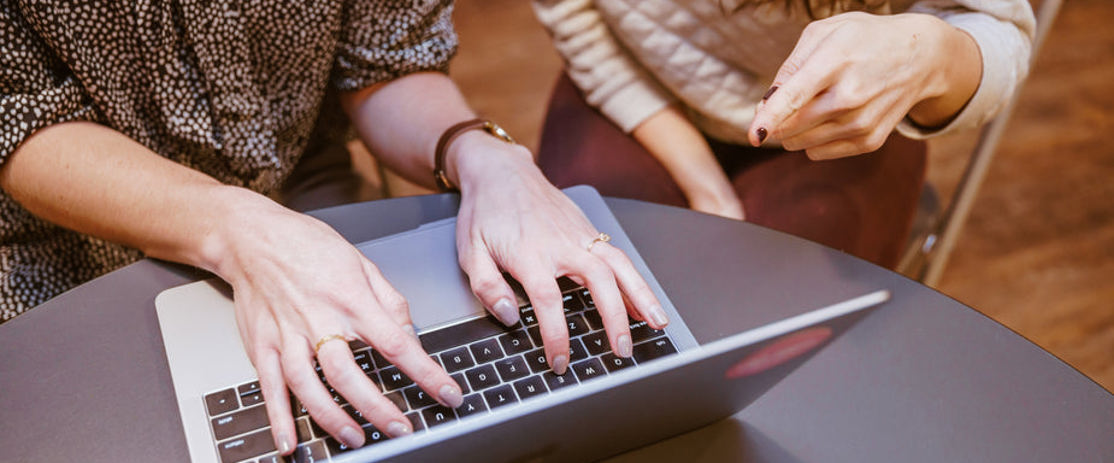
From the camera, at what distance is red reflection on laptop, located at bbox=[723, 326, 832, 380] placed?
1.55 ft

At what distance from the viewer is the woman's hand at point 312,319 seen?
552mm

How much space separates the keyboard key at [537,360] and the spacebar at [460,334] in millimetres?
32

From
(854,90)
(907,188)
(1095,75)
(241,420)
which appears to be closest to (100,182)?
(241,420)

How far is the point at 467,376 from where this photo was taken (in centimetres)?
59

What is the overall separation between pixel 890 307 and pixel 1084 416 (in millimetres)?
153

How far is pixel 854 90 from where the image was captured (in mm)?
645

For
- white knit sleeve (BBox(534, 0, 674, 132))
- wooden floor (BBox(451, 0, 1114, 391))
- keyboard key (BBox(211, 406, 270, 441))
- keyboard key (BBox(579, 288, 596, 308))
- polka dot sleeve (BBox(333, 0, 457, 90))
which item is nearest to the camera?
keyboard key (BBox(211, 406, 270, 441))

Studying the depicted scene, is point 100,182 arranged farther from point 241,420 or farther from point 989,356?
point 989,356

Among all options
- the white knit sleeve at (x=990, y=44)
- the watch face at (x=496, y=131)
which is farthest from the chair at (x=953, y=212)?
the watch face at (x=496, y=131)

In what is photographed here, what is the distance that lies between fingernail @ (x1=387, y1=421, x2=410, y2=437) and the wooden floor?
132 centimetres

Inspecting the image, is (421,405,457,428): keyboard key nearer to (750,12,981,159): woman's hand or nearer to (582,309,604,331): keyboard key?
(582,309,604,331): keyboard key

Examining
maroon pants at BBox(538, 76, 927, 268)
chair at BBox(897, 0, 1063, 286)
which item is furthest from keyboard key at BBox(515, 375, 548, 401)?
chair at BBox(897, 0, 1063, 286)

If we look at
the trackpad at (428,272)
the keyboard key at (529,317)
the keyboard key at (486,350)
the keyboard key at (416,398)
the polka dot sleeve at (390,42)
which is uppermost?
the polka dot sleeve at (390,42)

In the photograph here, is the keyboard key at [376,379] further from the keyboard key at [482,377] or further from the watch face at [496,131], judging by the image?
the watch face at [496,131]
